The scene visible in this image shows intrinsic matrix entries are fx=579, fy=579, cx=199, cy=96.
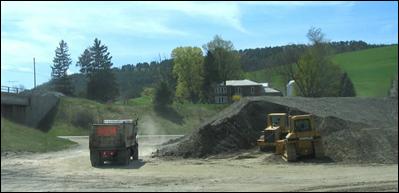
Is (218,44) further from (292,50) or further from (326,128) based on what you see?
(326,128)

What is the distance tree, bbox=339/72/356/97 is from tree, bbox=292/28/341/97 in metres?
3.47

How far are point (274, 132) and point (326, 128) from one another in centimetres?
296

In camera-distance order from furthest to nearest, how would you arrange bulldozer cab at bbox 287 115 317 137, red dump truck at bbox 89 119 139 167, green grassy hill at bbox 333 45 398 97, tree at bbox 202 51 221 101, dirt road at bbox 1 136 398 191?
tree at bbox 202 51 221 101
green grassy hill at bbox 333 45 398 97
red dump truck at bbox 89 119 139 167
bulldozer cab at bbox 287 115 317 137
dirt road at bbox 1 136 398 191

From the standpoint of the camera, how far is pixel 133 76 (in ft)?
401

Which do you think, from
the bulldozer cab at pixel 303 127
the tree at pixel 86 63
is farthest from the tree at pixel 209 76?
the bulldozer cab at pixel 303 127

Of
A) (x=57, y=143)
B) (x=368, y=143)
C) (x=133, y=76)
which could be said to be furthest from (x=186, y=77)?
(x=368, y=143)

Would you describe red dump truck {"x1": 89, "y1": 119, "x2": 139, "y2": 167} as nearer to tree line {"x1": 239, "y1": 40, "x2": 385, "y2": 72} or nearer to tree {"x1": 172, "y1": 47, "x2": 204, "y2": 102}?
tree line {"x1": 239, "y1": 40, "x2": 385, "y2": 72}

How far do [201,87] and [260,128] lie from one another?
71.3 metres

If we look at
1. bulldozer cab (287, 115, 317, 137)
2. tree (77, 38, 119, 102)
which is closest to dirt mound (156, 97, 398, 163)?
bulldozer cab (287, 115, 317, 137)

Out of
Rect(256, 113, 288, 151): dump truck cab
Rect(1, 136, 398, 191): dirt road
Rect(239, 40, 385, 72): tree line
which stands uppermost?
Rect(239, 40, 385, 72): tree line

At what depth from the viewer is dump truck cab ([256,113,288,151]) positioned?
1247 inches

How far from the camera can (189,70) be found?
107188mm

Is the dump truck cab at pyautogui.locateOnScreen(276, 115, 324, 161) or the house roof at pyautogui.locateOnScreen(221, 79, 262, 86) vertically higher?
the house roof at pyautogui.locateOnScreen(221, 79, 262, 86)

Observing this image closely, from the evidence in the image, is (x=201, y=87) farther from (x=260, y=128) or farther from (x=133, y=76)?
(x=260, y=128)
